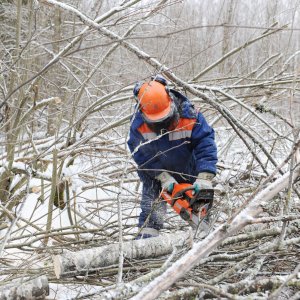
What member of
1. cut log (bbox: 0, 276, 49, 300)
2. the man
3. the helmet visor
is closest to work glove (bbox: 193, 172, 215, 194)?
the man

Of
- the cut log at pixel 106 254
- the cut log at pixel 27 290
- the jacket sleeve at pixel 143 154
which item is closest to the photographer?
the cut log at pixel 27 290

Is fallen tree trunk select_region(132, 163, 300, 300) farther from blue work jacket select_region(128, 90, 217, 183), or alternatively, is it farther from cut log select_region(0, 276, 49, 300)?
blue work jacket select_region(128, 90, 217, 183)

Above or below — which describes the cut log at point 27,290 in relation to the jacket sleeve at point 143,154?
below

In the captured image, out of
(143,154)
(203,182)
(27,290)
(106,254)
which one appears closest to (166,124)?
(143,154)

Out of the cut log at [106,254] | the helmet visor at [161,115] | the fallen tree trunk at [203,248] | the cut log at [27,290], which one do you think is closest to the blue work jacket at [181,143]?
the helmet visor at [161,115]

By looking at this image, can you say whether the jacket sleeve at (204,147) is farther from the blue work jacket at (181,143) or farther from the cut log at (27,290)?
the cut log at (27,290)

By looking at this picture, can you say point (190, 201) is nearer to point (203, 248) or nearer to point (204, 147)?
point (204, 147)

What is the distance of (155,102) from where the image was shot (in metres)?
2.99

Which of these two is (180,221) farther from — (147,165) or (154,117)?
(154,117)

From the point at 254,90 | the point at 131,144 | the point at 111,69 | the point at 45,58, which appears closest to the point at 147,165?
the point at 131,144

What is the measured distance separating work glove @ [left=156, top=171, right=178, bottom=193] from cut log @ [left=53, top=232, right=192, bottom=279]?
78 cm

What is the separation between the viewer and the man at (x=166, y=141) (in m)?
3.03

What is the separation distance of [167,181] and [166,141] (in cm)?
34

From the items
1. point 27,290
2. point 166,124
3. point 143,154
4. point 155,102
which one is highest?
point 155,102
